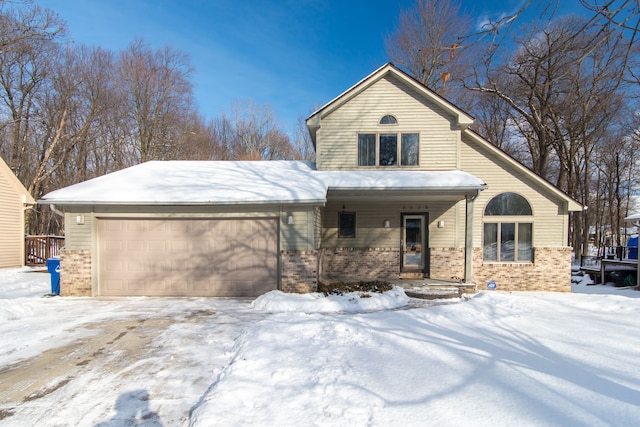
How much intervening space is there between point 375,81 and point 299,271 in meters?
6.67

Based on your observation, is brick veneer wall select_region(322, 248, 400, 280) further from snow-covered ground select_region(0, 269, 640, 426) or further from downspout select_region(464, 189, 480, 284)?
snow-covered ground select_region(0, 269, 640, 426)

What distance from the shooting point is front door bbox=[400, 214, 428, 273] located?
10.9m

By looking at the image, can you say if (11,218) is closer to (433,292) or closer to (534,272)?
(433,292)

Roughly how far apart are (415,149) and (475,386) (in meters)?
8.11

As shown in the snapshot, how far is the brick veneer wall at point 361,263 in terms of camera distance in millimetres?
10727

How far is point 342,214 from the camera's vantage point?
432 inches

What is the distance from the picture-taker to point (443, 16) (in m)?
18.2

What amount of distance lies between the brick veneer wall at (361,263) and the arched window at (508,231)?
3.16 meters

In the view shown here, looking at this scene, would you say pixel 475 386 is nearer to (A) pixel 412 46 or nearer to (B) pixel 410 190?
(B) pixel 410 190

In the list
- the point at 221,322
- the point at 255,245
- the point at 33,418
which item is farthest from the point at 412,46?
the point at 33,418

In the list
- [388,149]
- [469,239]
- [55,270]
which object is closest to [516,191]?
[469,239]

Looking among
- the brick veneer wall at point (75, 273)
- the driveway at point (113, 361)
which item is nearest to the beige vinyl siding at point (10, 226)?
the brick veneer wall at point (75, 273)

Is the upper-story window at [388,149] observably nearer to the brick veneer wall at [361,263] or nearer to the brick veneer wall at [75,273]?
the brick veneer wall at [361,263]

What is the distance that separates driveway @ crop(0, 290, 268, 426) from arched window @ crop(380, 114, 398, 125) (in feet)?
23.6
